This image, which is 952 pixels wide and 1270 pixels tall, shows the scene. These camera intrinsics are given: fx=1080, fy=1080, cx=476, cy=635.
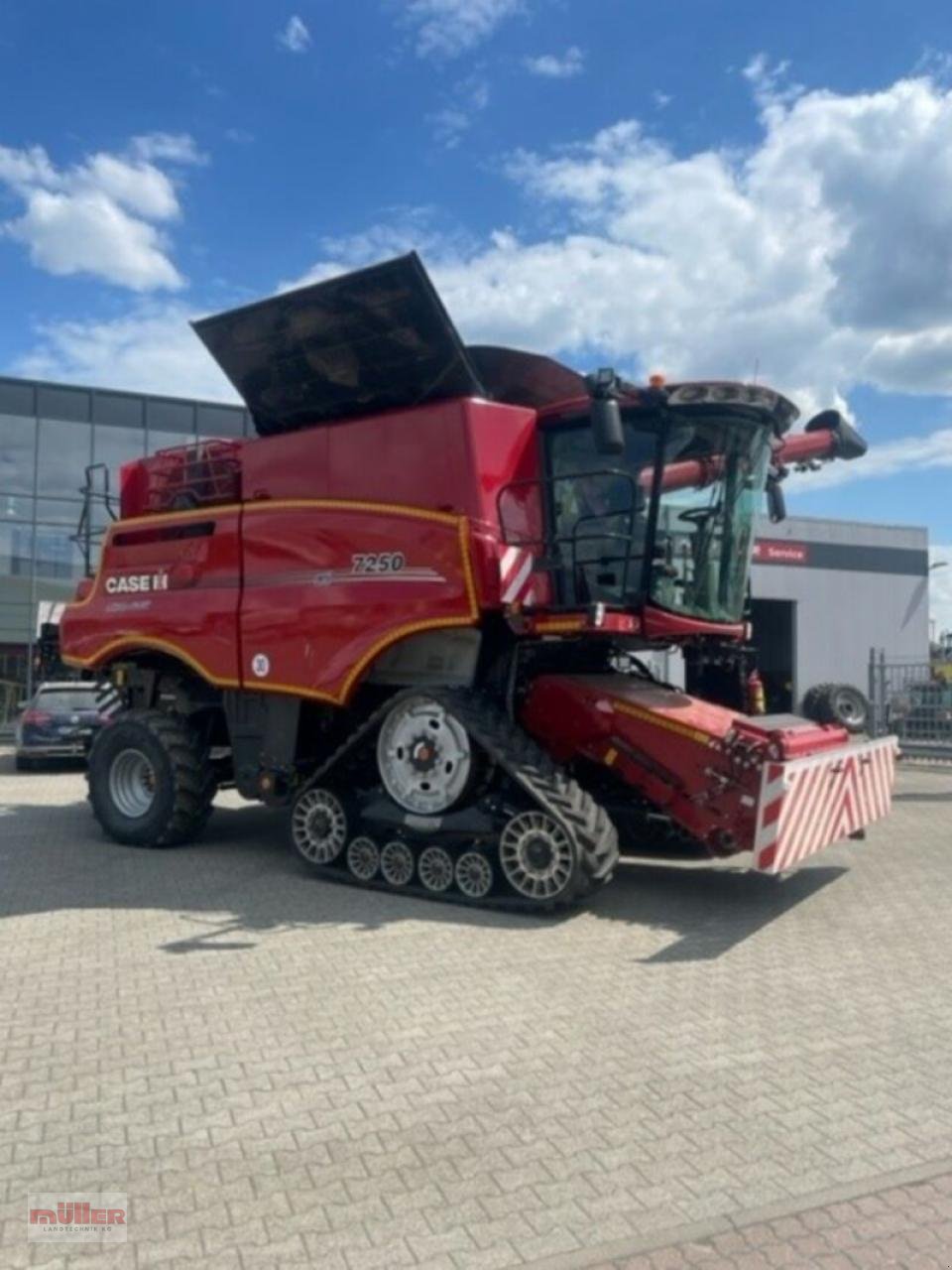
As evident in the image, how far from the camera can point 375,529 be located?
26.1ft

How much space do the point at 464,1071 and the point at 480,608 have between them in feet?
11.6

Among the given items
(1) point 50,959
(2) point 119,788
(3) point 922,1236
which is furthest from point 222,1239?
(2) point 119,788

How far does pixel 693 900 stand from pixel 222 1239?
4.86 m

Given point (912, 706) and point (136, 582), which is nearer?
point (136, 582)

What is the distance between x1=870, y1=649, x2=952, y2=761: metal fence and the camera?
1639 cm

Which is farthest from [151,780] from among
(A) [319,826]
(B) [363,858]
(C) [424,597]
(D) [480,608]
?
(D) [480,608]

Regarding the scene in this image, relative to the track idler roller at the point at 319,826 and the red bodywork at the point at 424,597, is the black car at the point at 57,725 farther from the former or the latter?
the track idler roller at the point at 319,826

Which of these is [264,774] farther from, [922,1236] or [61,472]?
[61,472]

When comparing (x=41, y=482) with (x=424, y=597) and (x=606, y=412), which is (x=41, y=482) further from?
(x=606, y=412)

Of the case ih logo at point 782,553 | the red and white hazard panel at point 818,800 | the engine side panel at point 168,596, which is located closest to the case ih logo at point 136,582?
the engine side panel at point 168,596

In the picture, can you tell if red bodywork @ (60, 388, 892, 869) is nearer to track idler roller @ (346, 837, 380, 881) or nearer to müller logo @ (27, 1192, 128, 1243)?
track idler roller @ (346, 837, 380, 881)

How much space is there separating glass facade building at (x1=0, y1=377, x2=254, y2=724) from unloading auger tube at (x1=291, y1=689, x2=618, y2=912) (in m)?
18.9

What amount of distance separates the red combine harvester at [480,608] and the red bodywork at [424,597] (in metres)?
0.02

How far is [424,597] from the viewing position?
7637mm
